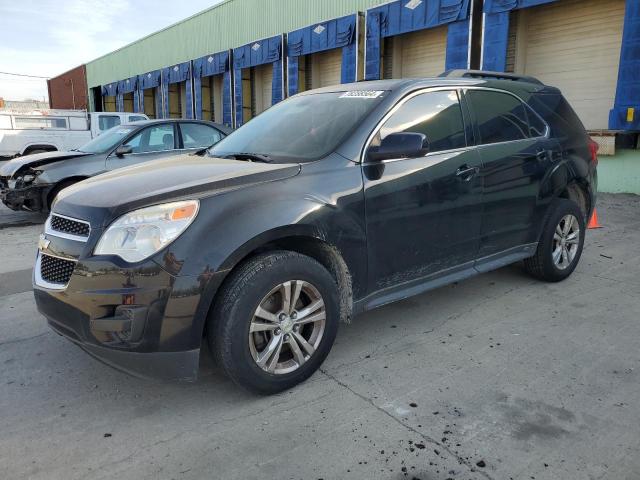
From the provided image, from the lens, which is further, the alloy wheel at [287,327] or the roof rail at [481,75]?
the roof rail at [481,75]

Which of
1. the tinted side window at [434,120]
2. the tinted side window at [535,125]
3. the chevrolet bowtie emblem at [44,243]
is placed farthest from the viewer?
the tinted side window at [535,125]

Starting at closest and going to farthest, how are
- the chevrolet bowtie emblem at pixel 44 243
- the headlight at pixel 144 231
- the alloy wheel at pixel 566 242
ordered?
the headlight at pixel 144 231, the chevrolet bowtie emblem at pixel 44 243, the alloy wheel at pixel 566 242

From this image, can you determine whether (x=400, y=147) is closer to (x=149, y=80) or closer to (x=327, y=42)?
(x=327, y=42)

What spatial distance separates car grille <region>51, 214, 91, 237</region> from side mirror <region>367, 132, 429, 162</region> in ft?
5.47

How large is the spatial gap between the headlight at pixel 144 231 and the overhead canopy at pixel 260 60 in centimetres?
1800

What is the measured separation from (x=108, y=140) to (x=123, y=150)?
2.24ft

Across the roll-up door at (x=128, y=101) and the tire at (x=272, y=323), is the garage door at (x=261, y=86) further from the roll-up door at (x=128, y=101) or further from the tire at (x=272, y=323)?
the tire at (x=272, y=323)

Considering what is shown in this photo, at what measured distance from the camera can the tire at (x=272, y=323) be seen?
2582 mm

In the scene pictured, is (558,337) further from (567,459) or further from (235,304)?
(235,304)

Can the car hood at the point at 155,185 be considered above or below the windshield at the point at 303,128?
below

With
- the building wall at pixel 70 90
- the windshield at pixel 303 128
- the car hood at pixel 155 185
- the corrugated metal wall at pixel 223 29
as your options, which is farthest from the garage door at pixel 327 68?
the building wall at pixel 70 90

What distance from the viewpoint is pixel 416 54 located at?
615 inches

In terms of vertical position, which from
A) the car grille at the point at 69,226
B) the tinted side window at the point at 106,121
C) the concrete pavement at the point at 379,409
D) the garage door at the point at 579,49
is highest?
the garage door at the point at 579,49

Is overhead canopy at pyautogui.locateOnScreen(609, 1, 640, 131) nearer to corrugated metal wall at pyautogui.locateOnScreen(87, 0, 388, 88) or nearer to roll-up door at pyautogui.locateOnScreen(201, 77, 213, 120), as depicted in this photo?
corrugated metal wall at pyautogui.locateOnScreen(87, 0, 388, 88)
